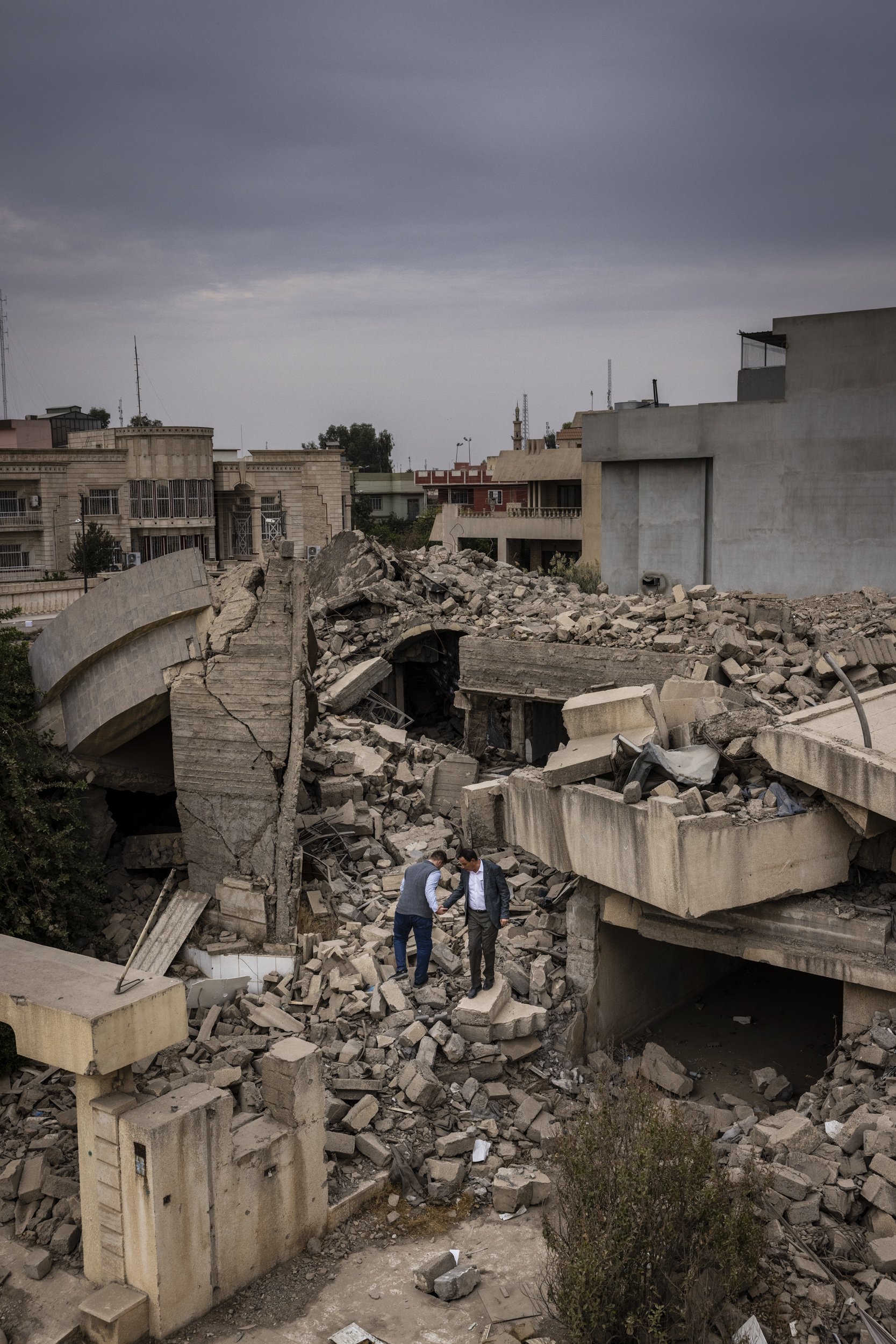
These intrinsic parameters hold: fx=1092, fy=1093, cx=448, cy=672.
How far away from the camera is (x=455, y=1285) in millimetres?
6055

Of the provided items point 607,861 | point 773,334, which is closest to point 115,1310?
point 607,861

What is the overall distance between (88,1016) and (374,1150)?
2654 mm

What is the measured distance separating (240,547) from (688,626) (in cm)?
2690

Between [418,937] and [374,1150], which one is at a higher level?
[418,937]

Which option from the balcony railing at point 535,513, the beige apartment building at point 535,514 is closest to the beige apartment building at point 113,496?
the beige apartment building at point 535,514

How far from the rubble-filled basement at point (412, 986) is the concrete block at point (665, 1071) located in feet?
0.10

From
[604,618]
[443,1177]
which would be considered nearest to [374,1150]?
[443,1177]

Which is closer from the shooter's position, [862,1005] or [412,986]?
[862,1005]

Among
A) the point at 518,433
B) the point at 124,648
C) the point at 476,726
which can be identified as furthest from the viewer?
the point at 518,433

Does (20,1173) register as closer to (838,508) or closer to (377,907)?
(377,907)

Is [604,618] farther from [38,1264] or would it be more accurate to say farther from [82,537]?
[82,537]

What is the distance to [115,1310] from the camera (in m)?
5.53

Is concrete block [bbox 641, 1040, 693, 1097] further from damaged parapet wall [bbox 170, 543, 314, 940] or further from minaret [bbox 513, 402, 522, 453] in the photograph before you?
minaret [bbox 513, 402, 522, 453]

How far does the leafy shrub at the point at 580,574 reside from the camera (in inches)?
931
